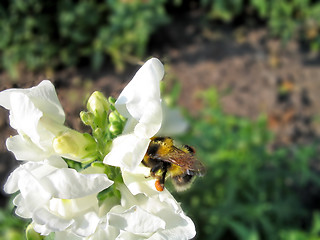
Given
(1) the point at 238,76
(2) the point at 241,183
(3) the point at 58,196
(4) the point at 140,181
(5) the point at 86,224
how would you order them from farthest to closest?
(1) the point at 238,76 → (2) the point at 241,183 → (4) the point at 140,181 → (5) the point at 86,224 → (3) the point at 58,196

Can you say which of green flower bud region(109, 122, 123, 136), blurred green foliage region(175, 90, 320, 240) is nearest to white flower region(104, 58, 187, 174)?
green flower bud region(109, 122, 123, 136)

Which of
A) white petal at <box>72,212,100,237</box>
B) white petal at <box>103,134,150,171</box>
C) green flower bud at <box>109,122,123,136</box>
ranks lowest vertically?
white petal at <box>72,212,100,237</box>

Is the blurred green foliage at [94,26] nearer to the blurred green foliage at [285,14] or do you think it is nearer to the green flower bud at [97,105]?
the blurred green foliage at [285,14]

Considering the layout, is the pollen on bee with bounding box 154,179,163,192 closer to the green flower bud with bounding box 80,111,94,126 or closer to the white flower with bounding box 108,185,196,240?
the white flower with bounding box 108,185,196,240

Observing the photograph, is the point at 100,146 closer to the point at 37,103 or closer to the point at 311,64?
the point at 37,103

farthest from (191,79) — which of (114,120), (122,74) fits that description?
(114,120)

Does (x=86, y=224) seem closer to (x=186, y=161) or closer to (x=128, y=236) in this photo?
(x=128, y=236)

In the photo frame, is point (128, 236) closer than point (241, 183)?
Yes

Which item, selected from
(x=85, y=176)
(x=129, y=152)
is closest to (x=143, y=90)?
(x=129, y=152)
